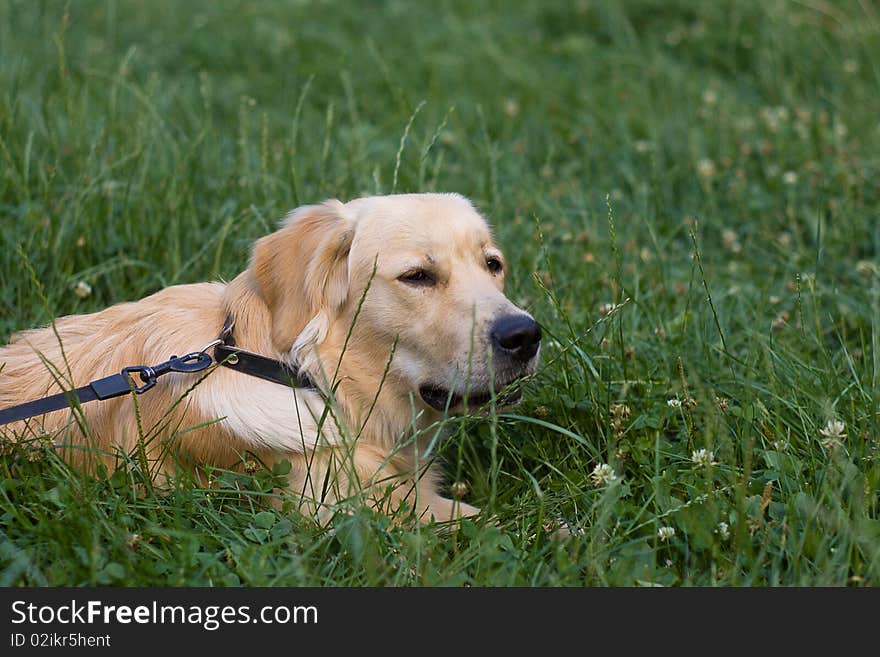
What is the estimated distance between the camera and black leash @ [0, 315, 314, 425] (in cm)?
271

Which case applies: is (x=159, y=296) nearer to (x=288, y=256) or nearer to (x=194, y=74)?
(x=288, y=256)

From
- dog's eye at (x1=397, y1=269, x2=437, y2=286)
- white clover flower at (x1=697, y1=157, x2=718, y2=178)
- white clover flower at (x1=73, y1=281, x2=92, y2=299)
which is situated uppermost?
dog's eye at (x1=397, y1=269, x2=437, y2=286)

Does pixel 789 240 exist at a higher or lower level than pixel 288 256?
lower

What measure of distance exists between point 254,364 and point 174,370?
249mm

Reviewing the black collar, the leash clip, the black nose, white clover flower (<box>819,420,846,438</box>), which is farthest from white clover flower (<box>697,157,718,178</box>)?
the leash clip

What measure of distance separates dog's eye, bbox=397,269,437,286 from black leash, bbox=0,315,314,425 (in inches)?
17.1

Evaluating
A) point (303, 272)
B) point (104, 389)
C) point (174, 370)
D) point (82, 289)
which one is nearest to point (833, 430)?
point (303, 272)

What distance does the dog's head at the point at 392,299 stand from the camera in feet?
9.27

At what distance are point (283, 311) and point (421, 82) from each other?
4.31 meters

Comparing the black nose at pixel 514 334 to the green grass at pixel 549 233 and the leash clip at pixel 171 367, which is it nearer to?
the green grass at pixel 549 233

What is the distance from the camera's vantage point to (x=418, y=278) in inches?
115

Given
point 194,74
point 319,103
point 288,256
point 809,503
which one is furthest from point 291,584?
point 194,74

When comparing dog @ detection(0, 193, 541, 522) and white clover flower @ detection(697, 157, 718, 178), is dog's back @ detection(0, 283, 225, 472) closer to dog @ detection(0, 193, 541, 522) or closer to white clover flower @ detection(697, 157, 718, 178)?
dog @ detection(0, 193, 541, 522)

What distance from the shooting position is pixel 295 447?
110 inches
